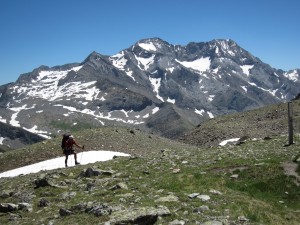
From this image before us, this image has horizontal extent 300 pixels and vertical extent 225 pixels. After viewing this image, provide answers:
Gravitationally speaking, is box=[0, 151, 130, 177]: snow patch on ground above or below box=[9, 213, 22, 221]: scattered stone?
below

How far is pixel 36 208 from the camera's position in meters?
19.6

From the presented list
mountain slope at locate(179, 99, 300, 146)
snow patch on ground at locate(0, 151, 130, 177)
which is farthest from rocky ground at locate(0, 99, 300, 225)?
mountain slope at locate(179, 99, 300, 146)

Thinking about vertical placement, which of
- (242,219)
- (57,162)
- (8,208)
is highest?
(8,208)

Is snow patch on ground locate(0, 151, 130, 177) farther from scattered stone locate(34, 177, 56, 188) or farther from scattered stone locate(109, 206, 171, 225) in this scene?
scattered stone locate(109, 206, 171, 225)

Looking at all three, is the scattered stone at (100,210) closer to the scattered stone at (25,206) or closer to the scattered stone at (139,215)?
the scattered stone at (139,215)

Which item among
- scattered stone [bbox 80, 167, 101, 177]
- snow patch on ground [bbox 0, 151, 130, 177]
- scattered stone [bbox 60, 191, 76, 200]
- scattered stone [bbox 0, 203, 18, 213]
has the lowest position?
snow patch on ground [bbox 0, 151, 130, 177]

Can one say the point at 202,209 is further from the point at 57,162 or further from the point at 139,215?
the point at 57,162

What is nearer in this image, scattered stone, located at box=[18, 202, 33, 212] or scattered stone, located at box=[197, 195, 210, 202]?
scattered stone, located at box=[197, 195, 210, 202]

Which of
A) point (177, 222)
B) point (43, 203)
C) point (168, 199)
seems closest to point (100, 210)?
point (168, 199)

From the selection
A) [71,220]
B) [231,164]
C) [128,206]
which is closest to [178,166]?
[231,164]

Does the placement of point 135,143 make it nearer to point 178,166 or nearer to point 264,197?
point 178,166

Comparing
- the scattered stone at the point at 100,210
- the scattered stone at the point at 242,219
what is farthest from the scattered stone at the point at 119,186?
the scattered stone at the point at 242,219

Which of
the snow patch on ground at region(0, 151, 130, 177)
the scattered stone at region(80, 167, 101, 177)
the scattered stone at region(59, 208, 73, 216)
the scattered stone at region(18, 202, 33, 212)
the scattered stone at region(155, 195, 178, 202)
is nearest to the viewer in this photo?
the scattered stone at region(59, 208, 73, 216)

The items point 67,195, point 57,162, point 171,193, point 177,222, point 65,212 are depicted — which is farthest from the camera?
point 57,162
